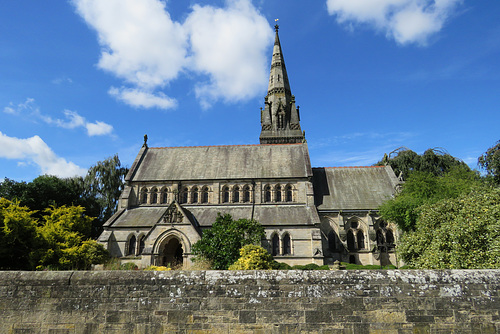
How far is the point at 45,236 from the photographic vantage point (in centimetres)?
1906

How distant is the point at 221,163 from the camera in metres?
33.8

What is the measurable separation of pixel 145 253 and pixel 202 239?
544 cm

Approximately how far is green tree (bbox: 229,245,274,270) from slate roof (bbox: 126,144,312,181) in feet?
41.4

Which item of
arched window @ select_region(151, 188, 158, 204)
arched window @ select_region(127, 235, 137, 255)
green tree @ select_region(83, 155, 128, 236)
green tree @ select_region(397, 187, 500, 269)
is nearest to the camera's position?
green tree @ select_region(397, 187, 500, 269)

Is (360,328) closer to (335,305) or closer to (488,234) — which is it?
(335,305)

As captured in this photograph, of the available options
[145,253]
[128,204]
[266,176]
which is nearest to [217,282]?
[145,253]

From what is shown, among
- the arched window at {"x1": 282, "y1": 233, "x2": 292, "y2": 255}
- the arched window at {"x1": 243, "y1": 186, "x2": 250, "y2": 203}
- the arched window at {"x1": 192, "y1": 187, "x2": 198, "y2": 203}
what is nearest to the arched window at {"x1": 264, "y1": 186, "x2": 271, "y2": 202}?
the arched window at {"x1": 243, "y1": 186, "x2": 250, "y2": 203}

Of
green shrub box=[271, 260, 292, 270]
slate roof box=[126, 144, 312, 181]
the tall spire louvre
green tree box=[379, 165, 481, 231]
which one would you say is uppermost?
the tall spire louvre

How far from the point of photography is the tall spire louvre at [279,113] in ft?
143

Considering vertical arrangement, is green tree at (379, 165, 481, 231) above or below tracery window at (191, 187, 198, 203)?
below

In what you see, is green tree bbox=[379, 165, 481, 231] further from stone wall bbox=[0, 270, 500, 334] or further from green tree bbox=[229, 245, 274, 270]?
stone wall bbox=[0, 270, 500, 334]

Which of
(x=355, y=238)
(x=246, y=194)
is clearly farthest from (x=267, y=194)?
(x=355, y=238)

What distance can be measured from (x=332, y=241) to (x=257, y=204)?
8156 mm

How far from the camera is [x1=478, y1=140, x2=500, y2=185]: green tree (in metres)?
18.2
